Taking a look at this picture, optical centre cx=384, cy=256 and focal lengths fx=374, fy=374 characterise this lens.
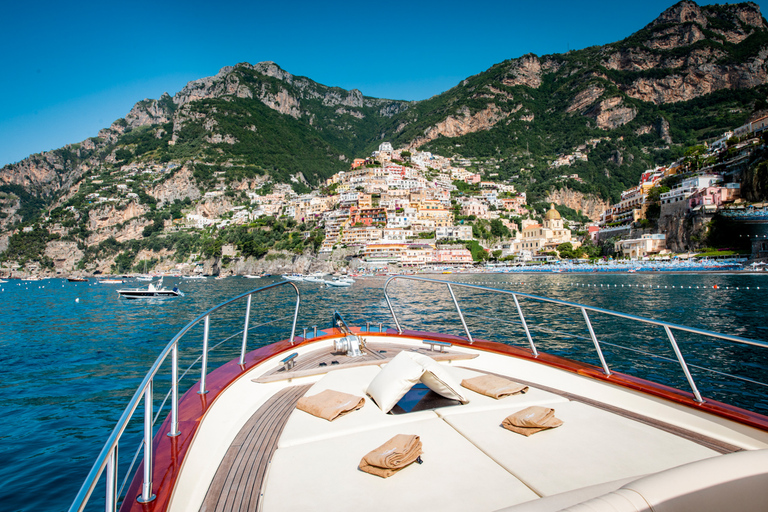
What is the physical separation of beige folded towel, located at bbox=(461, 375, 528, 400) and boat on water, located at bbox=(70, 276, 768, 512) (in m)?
0.02

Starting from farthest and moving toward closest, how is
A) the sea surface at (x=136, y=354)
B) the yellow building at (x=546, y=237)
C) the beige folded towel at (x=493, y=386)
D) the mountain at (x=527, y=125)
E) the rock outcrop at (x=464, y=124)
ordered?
the rock outcrop at (x=464, y=124), the mountain at (x=527, y=125), the yellow building at (x=546, y=237), the sea surface at (x=136, y=354), the beige folded towel at (x=493, y=386)

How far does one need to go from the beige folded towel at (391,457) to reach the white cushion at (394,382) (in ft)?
1.91

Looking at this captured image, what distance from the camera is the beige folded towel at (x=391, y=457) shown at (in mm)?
1881

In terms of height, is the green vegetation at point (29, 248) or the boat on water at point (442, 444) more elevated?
the green vegetation at point (29, 248)

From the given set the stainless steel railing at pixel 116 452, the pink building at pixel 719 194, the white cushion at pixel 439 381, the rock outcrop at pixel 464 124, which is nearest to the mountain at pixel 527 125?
the rock outcrop at pixel 464 124

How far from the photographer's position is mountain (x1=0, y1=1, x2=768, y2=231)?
401ft

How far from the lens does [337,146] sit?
18300 centimetres

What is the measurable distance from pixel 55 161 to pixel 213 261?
133 m

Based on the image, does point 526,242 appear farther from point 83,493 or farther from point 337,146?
point 337,146

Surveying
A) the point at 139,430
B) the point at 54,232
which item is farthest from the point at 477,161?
the point at 139,430

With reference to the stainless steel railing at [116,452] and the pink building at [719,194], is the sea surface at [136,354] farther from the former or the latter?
the pink building at [719,194]

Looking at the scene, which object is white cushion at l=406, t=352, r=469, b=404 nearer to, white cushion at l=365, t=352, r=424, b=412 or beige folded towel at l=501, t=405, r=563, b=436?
white cushion at l=365, t=352, r=424, b=412

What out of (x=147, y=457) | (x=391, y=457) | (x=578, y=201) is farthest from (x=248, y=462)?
(x=578, y=201)

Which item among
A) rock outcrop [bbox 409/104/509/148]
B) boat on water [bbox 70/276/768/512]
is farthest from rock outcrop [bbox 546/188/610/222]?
boat on water [bbox 70/276/768/512]
